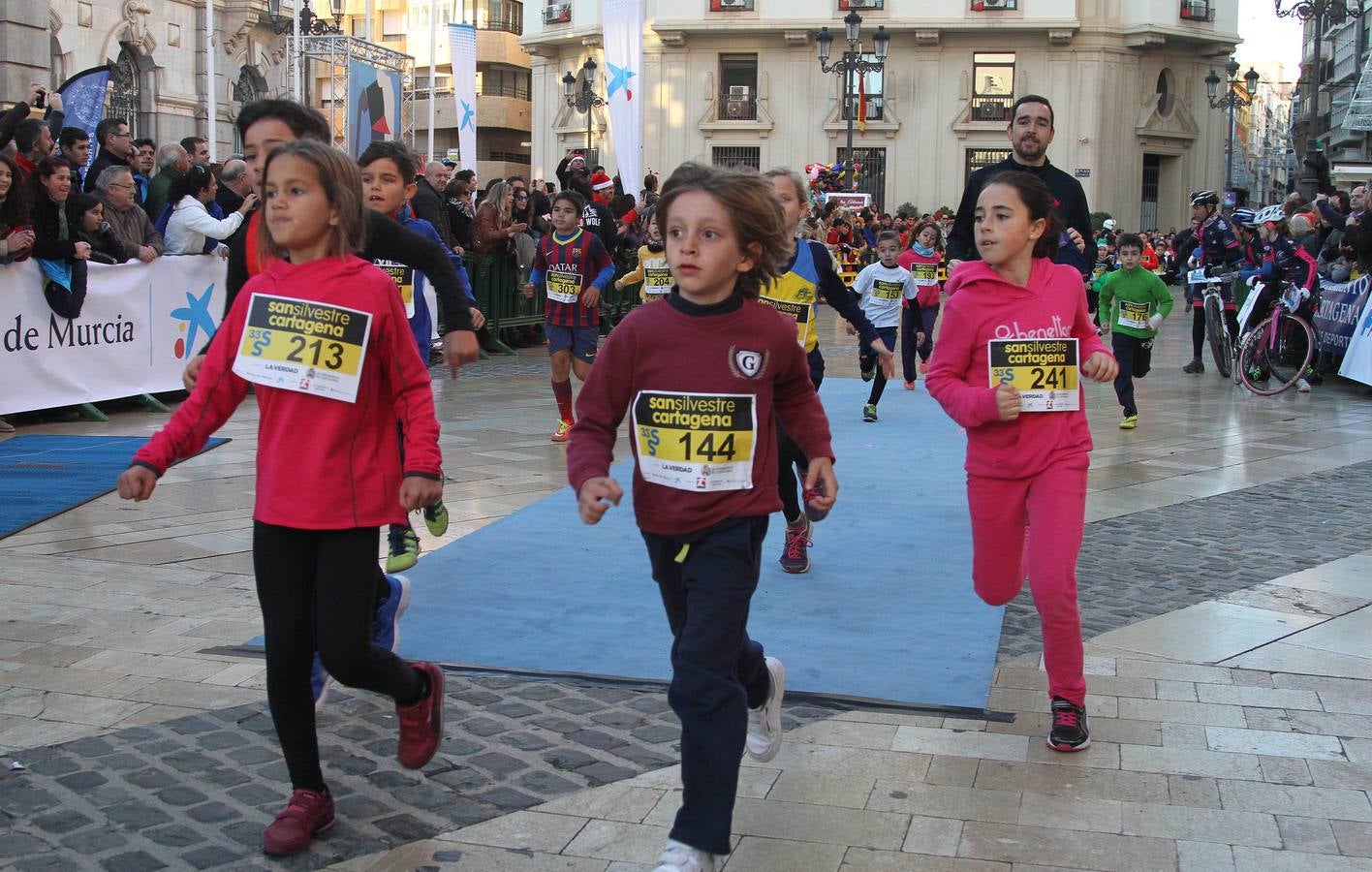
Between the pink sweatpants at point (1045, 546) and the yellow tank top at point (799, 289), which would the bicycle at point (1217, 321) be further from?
the pink sweatpants at point (1045, 546)

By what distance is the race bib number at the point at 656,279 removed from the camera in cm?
1226

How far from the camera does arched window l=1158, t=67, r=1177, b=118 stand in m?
53.7

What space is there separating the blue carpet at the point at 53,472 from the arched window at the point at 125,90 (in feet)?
63.7

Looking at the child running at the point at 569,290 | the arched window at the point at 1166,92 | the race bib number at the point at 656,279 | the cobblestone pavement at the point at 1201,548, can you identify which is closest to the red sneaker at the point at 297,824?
the cobblestone pavement at the point at 1201,548

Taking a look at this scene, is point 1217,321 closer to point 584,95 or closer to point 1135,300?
point 1135,300

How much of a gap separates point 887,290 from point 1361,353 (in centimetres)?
526

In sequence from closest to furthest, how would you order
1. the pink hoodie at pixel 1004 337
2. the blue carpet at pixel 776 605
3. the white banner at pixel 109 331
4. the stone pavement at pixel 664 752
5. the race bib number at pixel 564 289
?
the stone pavement at pixel 664 752 → the pink hoodie at pixel 1004 337 → the blue carpet at pixel 776 605 → the race bib number at pixel 564 289 → the white banner at pixel 109 331

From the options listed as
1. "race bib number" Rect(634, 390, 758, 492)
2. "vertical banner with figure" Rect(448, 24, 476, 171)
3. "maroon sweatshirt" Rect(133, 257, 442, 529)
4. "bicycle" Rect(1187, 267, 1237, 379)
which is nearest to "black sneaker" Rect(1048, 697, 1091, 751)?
"race bib number" Rect(634, 390, 758, 492)

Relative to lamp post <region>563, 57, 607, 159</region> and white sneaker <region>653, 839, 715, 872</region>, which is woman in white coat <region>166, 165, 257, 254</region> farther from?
lamp post <region>563, 57, 607, 159</region>

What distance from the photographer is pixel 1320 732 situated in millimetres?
4672

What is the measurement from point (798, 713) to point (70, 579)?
343cm

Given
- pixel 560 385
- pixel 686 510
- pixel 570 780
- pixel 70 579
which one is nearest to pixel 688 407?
pixel 686 510

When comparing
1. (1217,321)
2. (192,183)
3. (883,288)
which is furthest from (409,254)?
(1217,321)

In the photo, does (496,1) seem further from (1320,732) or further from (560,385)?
(1320,732)
